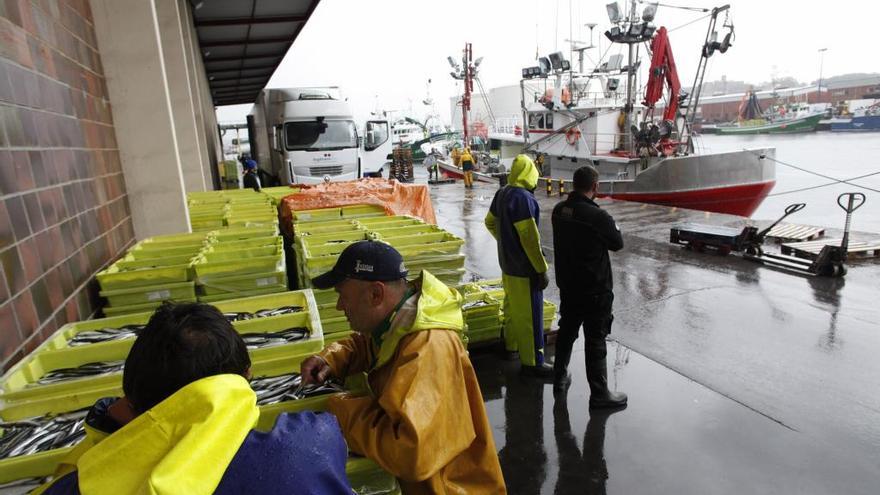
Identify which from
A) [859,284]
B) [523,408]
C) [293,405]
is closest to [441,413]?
[293,405]

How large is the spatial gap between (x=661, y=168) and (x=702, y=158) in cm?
130

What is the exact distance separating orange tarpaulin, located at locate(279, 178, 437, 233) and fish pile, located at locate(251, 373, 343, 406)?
429cm

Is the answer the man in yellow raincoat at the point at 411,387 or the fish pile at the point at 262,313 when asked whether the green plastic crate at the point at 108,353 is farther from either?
the man in yellow raincoat at the point at 411,387

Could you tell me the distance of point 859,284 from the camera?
744 cm

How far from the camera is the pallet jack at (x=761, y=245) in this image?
773 centimetres

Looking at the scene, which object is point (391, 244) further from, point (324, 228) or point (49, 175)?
point (49, 175)

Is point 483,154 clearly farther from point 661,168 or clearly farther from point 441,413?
point 441,413

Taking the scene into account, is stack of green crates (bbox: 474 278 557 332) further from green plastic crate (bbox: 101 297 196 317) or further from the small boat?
the small boat

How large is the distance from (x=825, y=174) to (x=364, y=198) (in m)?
33.8

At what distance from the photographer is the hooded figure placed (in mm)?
4613

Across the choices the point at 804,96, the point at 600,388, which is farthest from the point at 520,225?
the point at 804,96

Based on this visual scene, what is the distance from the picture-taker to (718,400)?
4352 mm

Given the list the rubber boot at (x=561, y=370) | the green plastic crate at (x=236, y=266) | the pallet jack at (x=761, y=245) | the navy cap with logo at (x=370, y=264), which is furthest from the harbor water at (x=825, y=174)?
the navy cap with logo at (x=370, y=264)

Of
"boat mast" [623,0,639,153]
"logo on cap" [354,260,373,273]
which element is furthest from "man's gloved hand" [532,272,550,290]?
"boat mast" [623,0,639,153]
